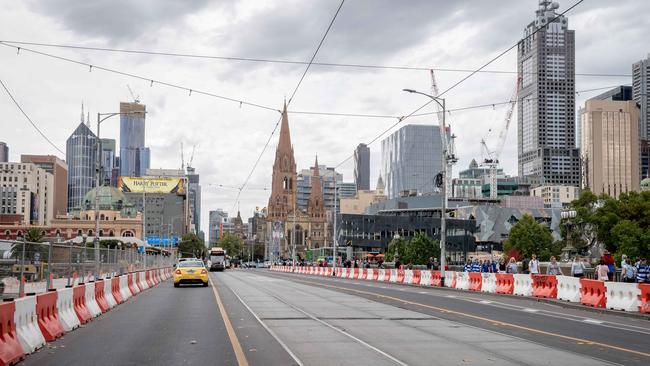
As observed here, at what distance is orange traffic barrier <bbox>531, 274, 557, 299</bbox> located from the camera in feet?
93.9

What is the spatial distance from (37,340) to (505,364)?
7.85 metres

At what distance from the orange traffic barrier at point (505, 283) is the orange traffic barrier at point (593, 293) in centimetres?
673

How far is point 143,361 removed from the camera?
11.4 m

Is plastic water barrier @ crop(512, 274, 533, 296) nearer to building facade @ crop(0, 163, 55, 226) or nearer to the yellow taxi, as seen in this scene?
the yellow taxi

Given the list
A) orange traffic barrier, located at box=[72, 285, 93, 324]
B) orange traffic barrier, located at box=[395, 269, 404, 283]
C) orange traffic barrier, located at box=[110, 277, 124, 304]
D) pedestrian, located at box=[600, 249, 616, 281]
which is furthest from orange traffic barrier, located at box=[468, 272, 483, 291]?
orange traffic barrier, located at box=[72, 285, 93, 324]

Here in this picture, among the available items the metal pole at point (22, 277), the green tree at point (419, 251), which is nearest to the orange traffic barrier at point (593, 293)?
the metal pole at point (22, 277)

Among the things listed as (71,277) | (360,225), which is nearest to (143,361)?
(71,277)

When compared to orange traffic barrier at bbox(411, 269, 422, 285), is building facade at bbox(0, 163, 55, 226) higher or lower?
higher

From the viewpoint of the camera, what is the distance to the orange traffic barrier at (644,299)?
21750mm

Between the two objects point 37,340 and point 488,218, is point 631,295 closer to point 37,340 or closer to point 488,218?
point 37,340

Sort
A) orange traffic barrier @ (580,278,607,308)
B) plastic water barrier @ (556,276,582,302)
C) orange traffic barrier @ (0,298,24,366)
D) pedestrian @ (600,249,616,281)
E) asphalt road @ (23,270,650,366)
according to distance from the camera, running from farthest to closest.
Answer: pedestrian @ (600,249,616,281) < plastic water barrier @ (556,276,582,302) < orange traffic barrier @ (580,278,607,308) < asphalt road @ (23,270,650,366) < orange traffic barrier @ (0,298,24,366)

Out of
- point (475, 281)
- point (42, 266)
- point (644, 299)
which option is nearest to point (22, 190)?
point (475, 281)

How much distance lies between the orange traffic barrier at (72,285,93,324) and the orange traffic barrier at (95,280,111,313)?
2.16 metres

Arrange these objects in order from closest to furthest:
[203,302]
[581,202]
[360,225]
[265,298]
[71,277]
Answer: [71,277] → [203,302] → [265,298] → [581,202] → [360,225]
